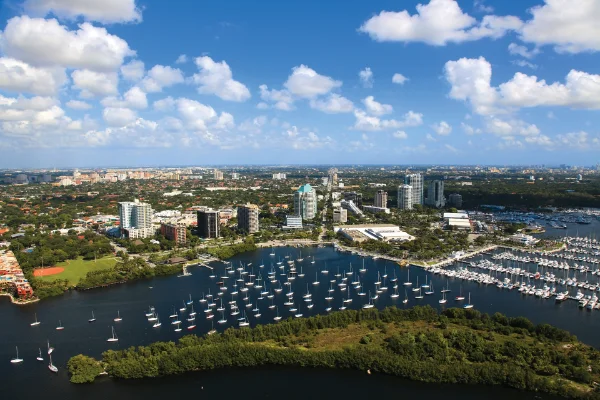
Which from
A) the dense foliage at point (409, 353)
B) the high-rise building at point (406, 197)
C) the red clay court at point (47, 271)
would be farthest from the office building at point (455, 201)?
the red clay court at point (47, 271)

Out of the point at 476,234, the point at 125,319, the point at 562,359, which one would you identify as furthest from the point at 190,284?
the point at 476,234

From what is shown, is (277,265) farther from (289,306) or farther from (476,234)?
(476,234)

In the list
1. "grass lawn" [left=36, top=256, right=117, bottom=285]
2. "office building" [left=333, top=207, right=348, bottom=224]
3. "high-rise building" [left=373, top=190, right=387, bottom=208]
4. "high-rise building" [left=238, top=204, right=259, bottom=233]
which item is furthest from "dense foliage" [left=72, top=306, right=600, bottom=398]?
"high-rise building" [left=373, top=190, right=387, bottom=208]

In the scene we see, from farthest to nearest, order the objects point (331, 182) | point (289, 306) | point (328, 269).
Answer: point (331, 182) → point (328, 269) → point (289, 306)

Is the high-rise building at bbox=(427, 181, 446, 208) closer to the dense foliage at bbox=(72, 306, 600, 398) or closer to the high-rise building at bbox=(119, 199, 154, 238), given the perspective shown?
the high-rise building at bbox=(119, 199, 154, 238)

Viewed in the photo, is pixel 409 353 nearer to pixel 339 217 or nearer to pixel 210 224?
pixel 210 224

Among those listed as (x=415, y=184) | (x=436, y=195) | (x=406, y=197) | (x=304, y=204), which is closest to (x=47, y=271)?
(x=304, y=204)

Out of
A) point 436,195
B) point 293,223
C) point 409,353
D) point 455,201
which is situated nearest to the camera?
point 409,353

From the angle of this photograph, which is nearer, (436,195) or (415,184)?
(415,184)
